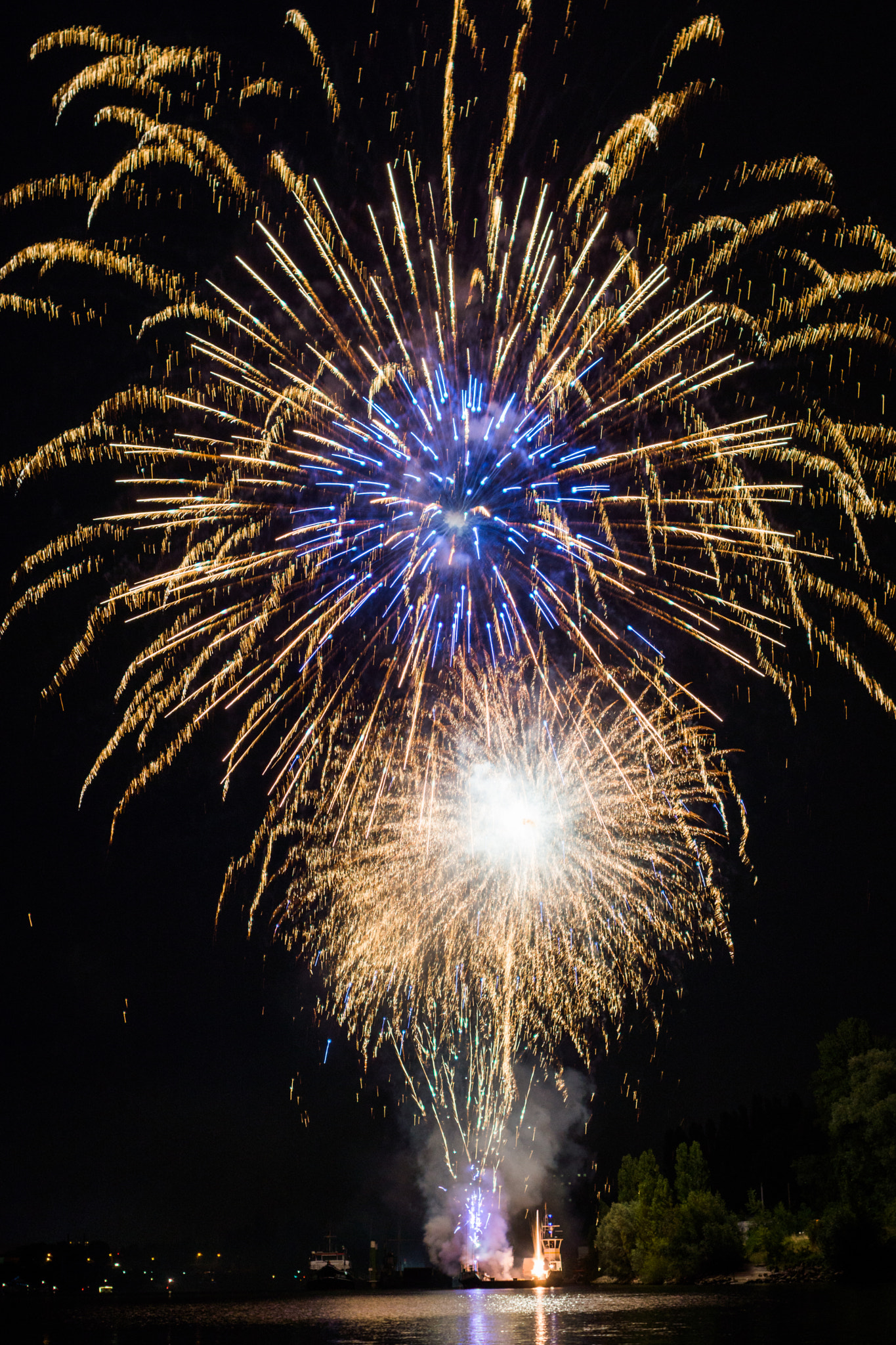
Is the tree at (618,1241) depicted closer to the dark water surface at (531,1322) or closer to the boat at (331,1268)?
the dark water surface at (531,1322)

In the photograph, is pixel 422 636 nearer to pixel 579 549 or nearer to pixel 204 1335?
pixel 579 549

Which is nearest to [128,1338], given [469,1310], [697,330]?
[469,1310]

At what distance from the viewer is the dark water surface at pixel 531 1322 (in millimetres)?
33406

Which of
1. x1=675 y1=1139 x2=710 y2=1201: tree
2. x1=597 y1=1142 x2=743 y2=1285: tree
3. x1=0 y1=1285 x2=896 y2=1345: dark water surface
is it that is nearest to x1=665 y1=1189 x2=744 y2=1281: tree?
x1=597 y1=1142 x2=743 y2=1285: tree

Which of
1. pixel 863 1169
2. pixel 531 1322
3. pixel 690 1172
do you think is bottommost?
pixel 531 1322

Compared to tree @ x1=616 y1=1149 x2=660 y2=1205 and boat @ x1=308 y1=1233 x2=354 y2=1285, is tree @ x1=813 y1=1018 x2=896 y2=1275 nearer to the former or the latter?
tree @ x1=616 y1=1149 x2=660 y2=1205

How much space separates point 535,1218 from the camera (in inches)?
4587

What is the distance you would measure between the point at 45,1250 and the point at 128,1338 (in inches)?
5797

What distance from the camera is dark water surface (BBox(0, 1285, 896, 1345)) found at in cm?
3341

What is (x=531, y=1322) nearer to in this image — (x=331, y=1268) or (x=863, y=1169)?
(x=863, y=1169)

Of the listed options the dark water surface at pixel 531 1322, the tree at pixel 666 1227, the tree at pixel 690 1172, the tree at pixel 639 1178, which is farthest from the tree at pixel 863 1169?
the tree at pixel 639 1178

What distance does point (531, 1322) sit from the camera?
154ft

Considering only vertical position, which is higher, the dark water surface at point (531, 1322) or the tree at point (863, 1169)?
the tree at point (863, 1169)

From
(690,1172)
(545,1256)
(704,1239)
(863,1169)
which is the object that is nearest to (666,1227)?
(690,1172)
